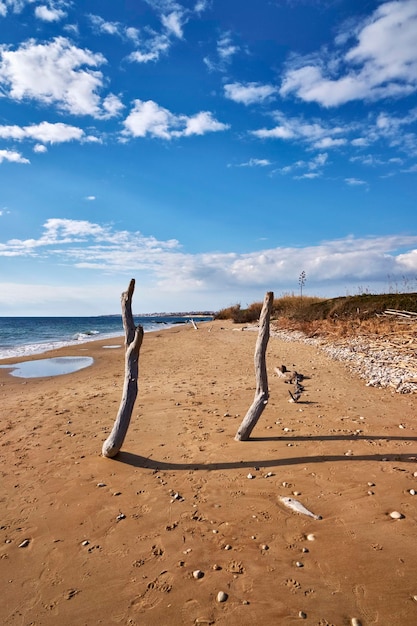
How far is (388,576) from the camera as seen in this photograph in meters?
3.51

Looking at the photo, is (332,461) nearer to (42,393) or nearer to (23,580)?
(23,580)

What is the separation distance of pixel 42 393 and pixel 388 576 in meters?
10.7

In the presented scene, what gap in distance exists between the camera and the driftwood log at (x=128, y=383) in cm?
628

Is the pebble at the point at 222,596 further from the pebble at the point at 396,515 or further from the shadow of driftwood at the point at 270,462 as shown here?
the shadow of driftwood at the point at 270,462

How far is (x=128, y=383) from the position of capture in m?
6.46

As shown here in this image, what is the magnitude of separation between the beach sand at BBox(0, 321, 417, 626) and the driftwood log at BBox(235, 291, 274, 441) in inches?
13.4

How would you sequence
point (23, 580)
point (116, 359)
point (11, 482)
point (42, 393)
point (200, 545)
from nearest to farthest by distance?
point (23, 580)
point (200, 545)
point (11, 482)
point (42, 393)
point (116, 359)

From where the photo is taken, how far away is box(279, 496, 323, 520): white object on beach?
4.51 meters

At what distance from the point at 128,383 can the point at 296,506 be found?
3370mm

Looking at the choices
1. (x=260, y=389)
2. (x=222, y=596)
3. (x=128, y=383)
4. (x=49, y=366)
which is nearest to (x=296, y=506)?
(x=222, y=596)

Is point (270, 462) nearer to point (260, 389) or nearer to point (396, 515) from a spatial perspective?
point (260, 389)

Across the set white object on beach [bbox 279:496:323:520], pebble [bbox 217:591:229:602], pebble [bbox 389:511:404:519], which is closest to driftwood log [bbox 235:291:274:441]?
white object on beach [bbox 279:496:323:520]

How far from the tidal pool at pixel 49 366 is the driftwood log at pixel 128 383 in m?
10.0

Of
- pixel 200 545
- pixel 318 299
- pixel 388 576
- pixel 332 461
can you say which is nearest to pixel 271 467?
pixel 332 461
